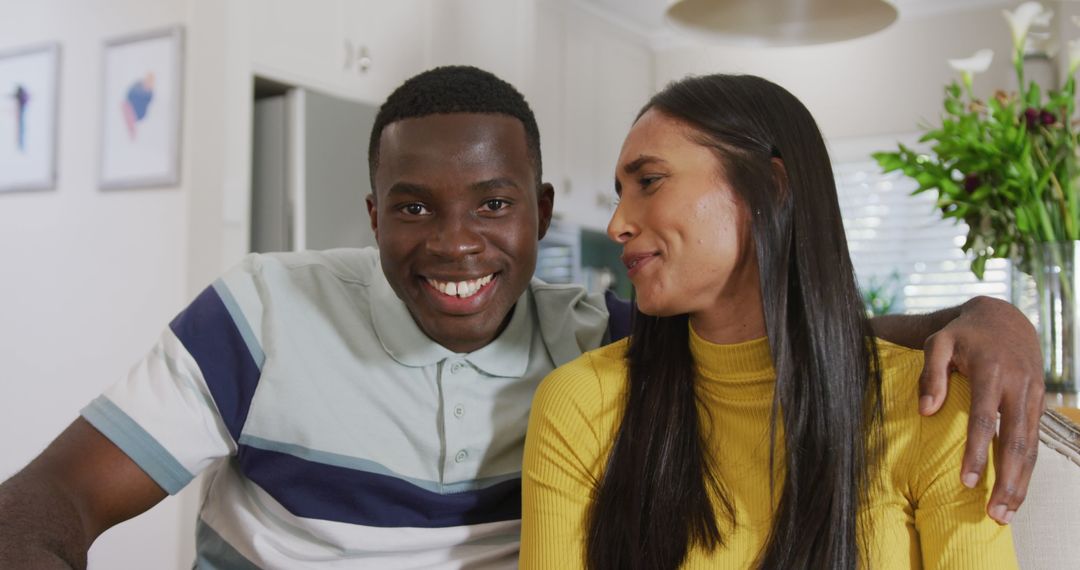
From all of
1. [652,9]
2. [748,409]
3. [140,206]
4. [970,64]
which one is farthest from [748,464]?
[652,9]

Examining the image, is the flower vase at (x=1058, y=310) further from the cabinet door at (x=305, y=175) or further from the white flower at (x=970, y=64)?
the cabinet door at (x=305, y=175)

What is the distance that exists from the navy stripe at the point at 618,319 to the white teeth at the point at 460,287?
0.28m

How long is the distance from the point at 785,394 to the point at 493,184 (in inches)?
17.5

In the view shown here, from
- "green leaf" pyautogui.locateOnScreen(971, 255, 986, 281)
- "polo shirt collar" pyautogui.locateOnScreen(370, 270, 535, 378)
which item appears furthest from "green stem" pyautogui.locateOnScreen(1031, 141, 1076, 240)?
"polo shirt collar" pyautogui.locateOnScreen(370, 270, 535, 378)

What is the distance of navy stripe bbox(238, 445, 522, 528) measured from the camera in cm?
122

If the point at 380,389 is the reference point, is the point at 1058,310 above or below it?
above

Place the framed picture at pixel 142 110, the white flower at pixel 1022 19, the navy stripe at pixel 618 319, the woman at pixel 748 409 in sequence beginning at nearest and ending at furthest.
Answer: the woman at pixel 748 409, the navy stripe at pixel 618 319, the white flower at pixel 1022 19, the framed picture at pixel 142 110

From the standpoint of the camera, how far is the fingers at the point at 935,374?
1022 mm

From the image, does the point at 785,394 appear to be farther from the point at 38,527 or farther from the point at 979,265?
the point at 979,265

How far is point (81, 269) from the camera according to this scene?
10.6 ft

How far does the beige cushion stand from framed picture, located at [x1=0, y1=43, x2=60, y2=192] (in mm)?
3127

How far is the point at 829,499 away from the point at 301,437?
2.08 feet

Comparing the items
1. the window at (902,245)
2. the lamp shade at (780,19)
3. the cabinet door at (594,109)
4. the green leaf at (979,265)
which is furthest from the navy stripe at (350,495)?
the window at (902,245)

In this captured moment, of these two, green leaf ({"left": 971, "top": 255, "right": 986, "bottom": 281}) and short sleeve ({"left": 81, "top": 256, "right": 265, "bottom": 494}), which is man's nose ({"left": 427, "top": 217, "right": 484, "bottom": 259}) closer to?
short sleeve ({"left": 81, "top": 256, "right": 265, "bottom": 494})
